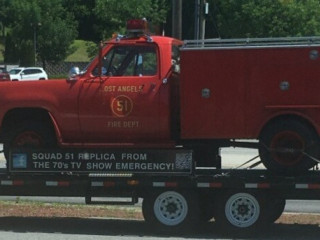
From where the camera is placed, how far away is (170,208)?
9.60m

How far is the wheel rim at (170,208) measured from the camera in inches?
374

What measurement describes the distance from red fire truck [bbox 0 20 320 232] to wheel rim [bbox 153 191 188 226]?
0.04ft

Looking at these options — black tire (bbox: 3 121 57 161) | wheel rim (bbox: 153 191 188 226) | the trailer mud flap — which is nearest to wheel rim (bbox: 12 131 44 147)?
black tire (bbox: 3 121 57 161)

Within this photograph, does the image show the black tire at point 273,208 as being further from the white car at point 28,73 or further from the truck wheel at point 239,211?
the white car at point 28,73

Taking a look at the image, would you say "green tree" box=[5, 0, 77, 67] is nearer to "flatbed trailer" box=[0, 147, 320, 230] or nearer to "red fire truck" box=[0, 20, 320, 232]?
"red fire truck" box=[0, 20, 320, 232]

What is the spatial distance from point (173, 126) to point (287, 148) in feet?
5.18

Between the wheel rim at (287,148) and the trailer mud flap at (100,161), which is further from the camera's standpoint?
the trailer mud flap at (100,161)

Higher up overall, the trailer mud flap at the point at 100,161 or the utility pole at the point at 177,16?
the utility pole at the point at 177,16

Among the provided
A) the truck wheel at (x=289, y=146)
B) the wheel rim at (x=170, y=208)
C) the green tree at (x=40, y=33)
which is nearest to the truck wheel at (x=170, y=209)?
the wheel rim at (x=170, y=208)

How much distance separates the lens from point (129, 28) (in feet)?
32.6

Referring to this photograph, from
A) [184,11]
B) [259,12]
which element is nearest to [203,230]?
[259,12]

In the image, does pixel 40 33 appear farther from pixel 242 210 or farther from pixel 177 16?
pixel 242 210

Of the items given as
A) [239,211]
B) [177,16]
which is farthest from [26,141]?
[177,16]

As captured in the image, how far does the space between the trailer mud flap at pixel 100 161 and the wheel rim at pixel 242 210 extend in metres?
0.73
